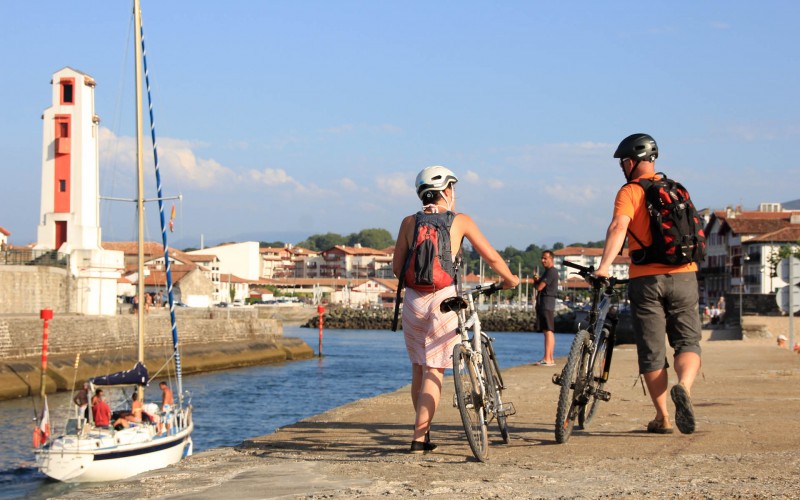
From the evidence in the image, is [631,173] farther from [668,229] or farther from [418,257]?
[418,257]

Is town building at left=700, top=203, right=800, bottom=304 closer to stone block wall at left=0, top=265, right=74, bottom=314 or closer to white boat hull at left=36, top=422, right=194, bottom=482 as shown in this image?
stone block wall at left=0, top=265, right=74, bottom=314

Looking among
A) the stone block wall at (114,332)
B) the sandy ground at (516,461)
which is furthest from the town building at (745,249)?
the sandy ground at (516,461)

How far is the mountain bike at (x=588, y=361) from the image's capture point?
717cm

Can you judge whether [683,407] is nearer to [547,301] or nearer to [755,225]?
[547,301]

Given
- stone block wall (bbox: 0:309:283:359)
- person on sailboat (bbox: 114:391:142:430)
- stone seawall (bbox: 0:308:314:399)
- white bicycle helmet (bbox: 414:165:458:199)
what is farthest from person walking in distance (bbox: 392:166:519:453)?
stone block wall (bbox: 0:309:283:359)

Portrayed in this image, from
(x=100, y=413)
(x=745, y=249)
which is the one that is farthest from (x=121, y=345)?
(x=745, y=249)

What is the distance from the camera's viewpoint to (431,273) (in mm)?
6844

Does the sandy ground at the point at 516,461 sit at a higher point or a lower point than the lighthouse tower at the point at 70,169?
lower

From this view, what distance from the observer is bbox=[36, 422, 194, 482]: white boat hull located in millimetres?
17484

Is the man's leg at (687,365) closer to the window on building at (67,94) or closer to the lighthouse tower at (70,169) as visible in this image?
the lighthouse tower at (70,169)

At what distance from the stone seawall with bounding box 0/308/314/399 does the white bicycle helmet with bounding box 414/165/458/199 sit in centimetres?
1695

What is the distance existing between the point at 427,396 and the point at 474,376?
1.19 feet

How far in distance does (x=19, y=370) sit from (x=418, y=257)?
32.2 meters

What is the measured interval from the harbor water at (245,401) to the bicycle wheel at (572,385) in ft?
18.1
